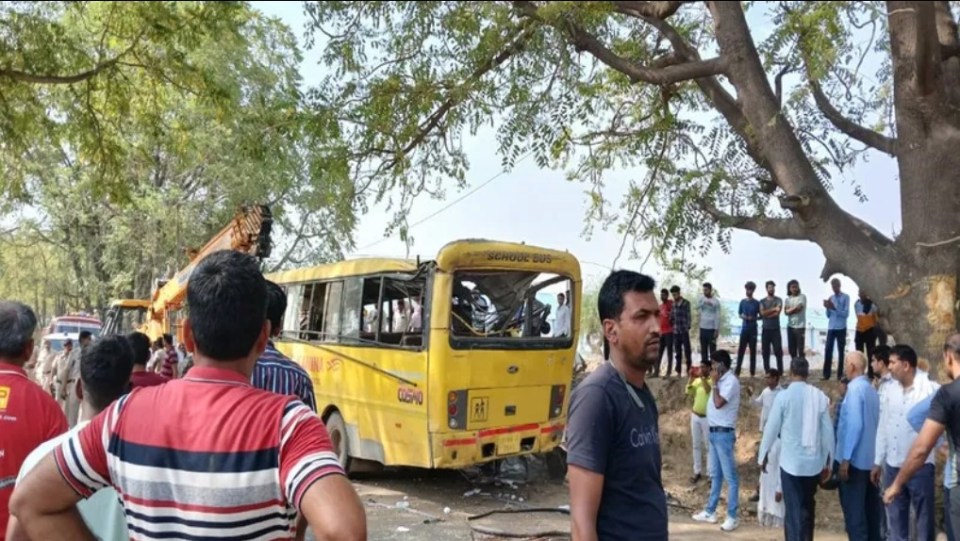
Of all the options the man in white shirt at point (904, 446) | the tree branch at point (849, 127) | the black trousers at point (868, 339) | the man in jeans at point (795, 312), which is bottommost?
the man in white shirt at point (904, 446)

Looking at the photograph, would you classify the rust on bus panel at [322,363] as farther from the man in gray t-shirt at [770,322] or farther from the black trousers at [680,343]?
the man in gray t-shirt at [770,322]

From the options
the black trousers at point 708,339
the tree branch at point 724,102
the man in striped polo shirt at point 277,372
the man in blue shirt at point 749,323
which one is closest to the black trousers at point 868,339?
the man in blue shirt at point 749,323

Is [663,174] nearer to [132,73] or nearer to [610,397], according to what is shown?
[132,73]

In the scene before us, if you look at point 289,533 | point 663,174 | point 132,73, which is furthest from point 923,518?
point 132,73

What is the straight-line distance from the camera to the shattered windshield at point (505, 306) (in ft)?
30.3

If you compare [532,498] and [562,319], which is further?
[562,319]

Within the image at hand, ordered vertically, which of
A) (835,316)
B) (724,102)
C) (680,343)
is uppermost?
(724,102)

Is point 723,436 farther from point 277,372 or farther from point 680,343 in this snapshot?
point 277,372

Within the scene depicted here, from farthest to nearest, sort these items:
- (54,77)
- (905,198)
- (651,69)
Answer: (651,69), (905,198), (54,77)

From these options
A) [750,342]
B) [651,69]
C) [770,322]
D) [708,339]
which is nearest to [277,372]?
[651,69]

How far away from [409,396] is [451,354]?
79 centimetres

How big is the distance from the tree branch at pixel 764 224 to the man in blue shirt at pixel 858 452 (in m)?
1.17

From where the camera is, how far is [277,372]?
3.73 metres

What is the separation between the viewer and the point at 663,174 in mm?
9016
